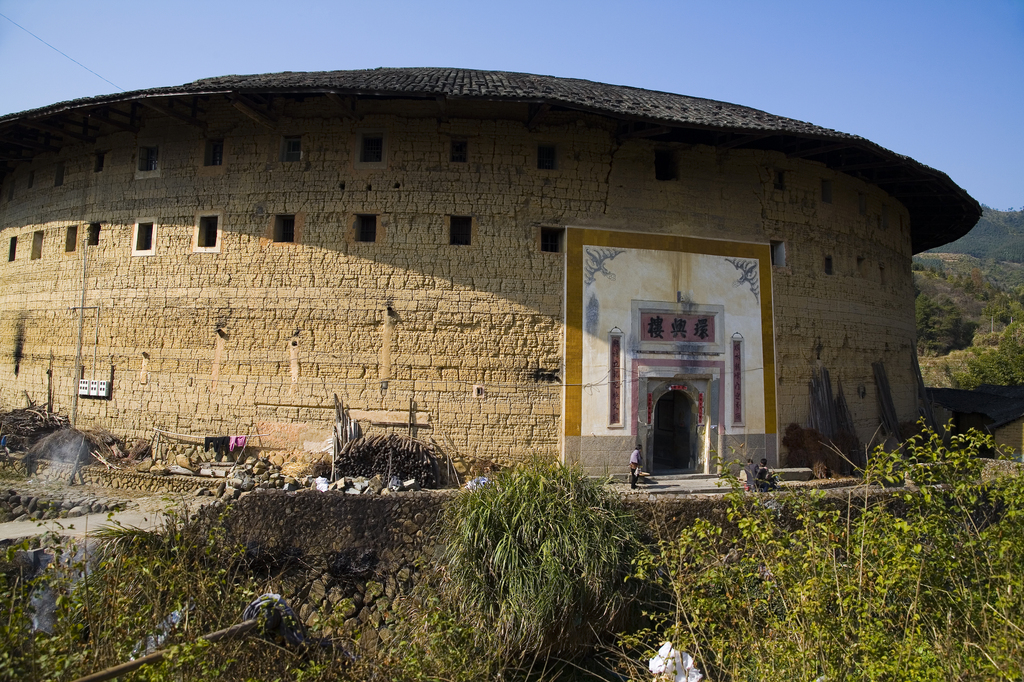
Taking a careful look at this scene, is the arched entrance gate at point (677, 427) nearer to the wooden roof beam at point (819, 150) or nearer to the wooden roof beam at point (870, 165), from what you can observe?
the wooden roof beam at point (819, 150)

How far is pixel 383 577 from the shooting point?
23.6 ft

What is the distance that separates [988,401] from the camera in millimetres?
17375

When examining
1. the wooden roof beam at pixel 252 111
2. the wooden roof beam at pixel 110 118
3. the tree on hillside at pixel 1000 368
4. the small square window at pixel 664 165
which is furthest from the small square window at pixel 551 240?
the tree on hillside at pixel 1000 368

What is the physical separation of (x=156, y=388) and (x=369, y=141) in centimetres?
619

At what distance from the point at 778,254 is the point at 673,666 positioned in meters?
9.30

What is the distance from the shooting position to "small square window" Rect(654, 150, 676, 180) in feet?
38.5

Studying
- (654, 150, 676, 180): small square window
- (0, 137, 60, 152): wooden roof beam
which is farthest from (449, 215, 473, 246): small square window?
(0, 137, 60, 152): wooden roof beam

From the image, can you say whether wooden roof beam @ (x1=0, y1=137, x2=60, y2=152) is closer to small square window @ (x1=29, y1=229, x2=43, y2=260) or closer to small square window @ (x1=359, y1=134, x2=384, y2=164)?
small square window @ (x1=29, y1=229, x2=43, y2=260)

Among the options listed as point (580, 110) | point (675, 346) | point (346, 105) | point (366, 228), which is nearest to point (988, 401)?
point (675, 346)

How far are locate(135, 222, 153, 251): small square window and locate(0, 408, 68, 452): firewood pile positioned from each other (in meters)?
3.88

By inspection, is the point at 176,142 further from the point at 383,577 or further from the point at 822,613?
the point at 822,613

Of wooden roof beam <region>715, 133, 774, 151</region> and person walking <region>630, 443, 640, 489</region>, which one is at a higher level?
wooden roof beam <region>715, 133, 774, 151</region>

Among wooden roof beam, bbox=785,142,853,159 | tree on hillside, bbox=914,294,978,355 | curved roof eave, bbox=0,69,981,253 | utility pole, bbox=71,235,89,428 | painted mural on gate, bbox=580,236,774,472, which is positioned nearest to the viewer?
curved roof eave, bbox=0,69,981,253

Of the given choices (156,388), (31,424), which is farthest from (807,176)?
(31,424)
